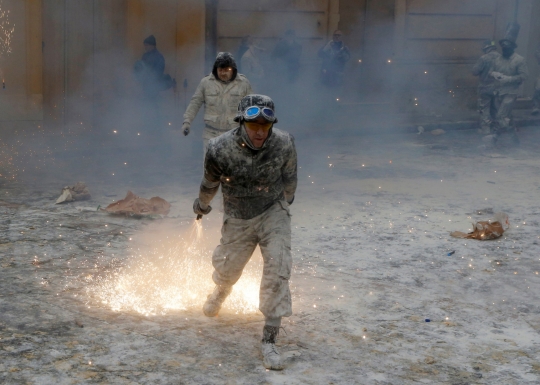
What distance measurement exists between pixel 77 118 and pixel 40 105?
0.71m

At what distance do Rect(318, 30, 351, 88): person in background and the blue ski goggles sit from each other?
1037 cm

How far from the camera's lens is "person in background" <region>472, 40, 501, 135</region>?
44.8 feet

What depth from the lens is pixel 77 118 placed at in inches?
488

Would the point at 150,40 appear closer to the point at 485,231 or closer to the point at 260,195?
the point at 485,231

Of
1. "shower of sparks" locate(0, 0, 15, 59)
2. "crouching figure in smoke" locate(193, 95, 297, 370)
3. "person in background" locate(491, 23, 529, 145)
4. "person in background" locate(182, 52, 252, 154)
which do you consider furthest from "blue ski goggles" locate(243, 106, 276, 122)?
"person in background" locate(491, 23, 529, 145)

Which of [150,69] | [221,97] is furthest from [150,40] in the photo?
[221,97]

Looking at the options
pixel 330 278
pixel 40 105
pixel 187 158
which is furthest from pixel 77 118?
pixel 330 278

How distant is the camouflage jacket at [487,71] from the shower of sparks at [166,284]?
8480 mm

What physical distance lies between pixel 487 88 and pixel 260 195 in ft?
32.6

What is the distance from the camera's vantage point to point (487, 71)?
540 inches

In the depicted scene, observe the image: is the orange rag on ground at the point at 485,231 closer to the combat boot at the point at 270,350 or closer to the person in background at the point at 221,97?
the person in background at the point at 221,97

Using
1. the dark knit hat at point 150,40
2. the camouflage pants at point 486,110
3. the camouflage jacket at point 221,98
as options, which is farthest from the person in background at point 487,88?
the camouflage jacket at point 221,98

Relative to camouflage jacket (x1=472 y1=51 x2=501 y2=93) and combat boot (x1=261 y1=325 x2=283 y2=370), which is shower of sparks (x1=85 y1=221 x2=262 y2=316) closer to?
combat boot (x1=261 y1=325 x2=283 y2=370)

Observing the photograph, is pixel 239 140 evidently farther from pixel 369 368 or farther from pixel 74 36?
pixel 74 36
